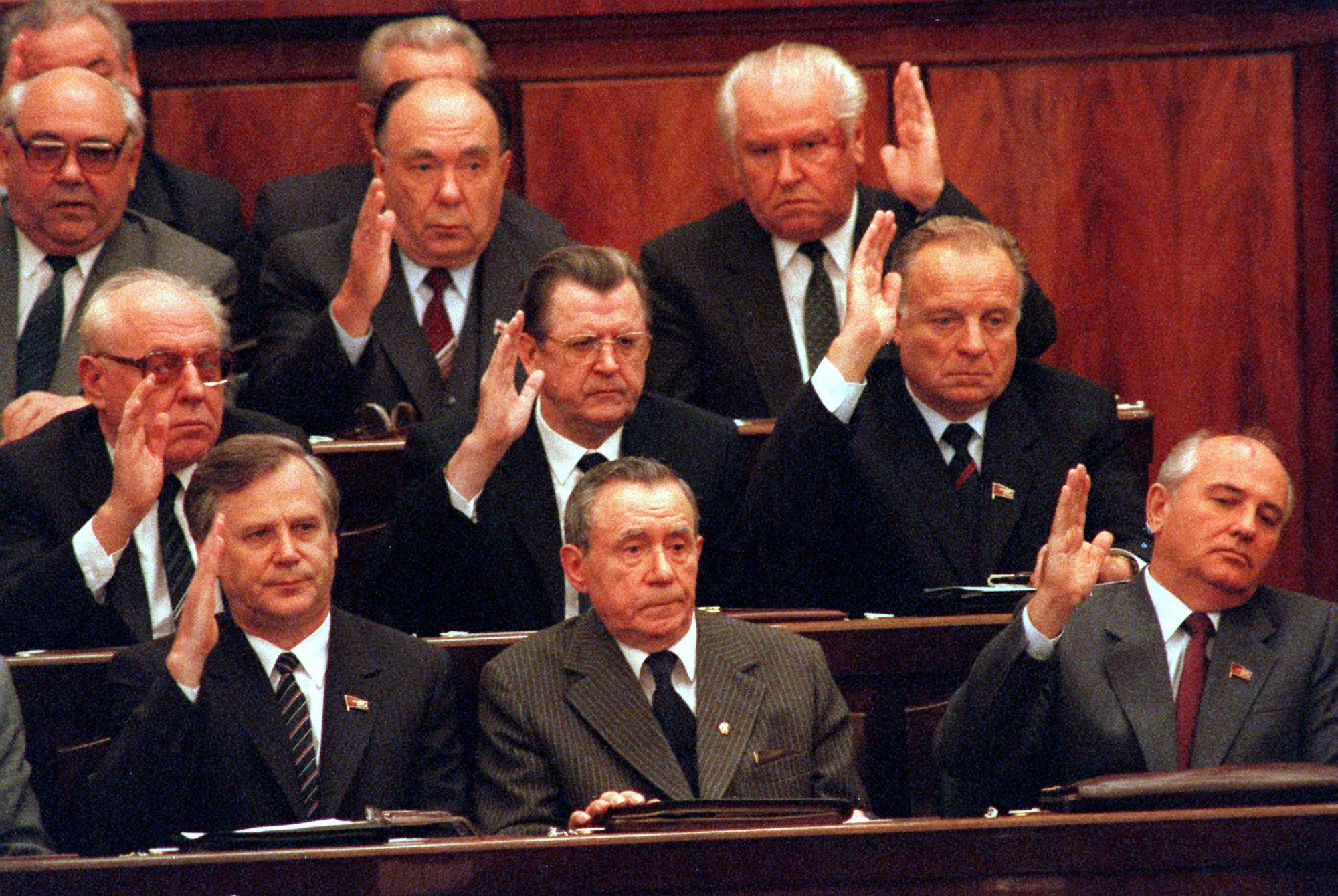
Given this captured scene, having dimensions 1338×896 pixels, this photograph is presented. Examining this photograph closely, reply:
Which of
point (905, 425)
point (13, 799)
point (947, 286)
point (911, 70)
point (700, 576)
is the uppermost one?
point (911, 70)

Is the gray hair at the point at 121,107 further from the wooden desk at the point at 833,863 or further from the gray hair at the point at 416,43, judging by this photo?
the wooden desk at the point at 833,863

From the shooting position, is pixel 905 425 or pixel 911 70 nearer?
pixel 905 425

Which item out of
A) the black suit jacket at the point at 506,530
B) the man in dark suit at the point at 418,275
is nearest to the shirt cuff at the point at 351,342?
the man in dark suit at the point at 418,275

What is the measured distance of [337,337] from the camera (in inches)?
145

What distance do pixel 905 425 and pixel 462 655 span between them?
2.86 ft

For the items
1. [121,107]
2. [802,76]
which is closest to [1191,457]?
[802,76]

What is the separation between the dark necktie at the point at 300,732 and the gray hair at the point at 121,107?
1416 mm

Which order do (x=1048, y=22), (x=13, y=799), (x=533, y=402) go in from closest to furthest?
(x=13, y=799) → (x=533, y=402) → (x=1048, y=22)

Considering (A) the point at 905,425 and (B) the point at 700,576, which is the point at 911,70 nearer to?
(A) the point at 905,425

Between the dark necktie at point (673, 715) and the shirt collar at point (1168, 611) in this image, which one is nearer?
the dark necktie at point (673, 715)

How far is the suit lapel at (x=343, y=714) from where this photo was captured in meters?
2.78

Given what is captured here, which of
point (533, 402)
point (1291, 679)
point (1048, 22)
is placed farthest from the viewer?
point (1048, 22)

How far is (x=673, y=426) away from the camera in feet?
11.1

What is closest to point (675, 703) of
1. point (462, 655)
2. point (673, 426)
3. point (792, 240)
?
point (462, 655)
